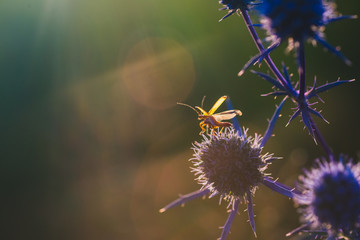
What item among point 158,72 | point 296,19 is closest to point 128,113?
point 158,72

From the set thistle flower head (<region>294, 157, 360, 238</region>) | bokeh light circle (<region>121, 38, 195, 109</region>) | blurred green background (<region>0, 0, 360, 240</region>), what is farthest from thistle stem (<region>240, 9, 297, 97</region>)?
bokeh light circle (<region>121, 38, 195, 109</region>)

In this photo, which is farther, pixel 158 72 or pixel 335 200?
pixel 158 72

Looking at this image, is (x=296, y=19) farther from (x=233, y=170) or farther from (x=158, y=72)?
(x=158, y=72)

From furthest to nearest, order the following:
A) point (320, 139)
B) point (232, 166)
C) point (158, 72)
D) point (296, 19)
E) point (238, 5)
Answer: point (158, 72) < point (232, 166) < point (238, 5) < point (320, 139) < point (296, 19)

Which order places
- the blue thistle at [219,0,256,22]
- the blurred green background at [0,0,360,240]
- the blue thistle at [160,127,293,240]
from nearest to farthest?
the blue thistle at [219,0,256,22] < the blue thistle at [160,127,293,240] < the blurred green background at [0,0,360,240]

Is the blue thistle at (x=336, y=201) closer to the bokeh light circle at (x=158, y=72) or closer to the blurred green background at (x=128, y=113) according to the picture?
the blurred green background at (x=128, y=113)

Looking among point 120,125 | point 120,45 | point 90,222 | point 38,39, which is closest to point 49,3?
point 38,39

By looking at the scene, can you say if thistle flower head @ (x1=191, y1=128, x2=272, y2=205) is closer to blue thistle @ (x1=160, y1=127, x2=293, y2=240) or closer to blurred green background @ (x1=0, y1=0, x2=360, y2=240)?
blue thistle @ (x1=160, y1=127, x2=293, y2=240)
